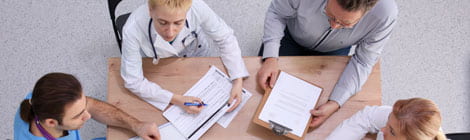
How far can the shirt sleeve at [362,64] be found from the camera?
1440mm

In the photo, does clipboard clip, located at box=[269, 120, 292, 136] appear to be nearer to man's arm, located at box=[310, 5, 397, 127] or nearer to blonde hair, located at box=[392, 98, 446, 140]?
man's arm, located at box=[310, 5, 397, 127]

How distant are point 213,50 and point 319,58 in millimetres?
928

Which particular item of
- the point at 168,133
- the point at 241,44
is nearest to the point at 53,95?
the point at 168,133

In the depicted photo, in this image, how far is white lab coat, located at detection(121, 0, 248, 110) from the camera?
1365 mm

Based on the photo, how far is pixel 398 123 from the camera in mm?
1251

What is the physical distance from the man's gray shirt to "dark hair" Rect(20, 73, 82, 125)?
735 mm

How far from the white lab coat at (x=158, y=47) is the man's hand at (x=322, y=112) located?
1.02 ft

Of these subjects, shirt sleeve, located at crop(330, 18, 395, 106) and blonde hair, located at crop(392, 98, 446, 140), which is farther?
shirt sleeve, located at crop(330, 18, 395, 106)

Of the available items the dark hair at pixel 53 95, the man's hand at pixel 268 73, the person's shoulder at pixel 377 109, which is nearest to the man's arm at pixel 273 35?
the man's hand at pixel 268 73

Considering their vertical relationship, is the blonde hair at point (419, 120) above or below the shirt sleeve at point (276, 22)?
below

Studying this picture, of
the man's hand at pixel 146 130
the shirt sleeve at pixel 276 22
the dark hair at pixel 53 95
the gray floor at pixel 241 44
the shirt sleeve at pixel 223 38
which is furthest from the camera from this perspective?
the gray floor at pixel 241 44

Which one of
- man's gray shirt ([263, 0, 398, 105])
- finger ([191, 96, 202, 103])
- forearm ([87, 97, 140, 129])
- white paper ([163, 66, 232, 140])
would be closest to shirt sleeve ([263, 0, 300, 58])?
man's gray shirt ([263, 0, 398, 105])

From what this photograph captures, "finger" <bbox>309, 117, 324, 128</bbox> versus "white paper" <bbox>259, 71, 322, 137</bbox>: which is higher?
"white paper" <bbox>259, 71, 322, 137</bbox>

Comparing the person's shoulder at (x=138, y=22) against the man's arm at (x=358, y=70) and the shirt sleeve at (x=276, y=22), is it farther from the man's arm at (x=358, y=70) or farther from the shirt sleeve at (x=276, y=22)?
the man's arm at (x=358, y=70)
